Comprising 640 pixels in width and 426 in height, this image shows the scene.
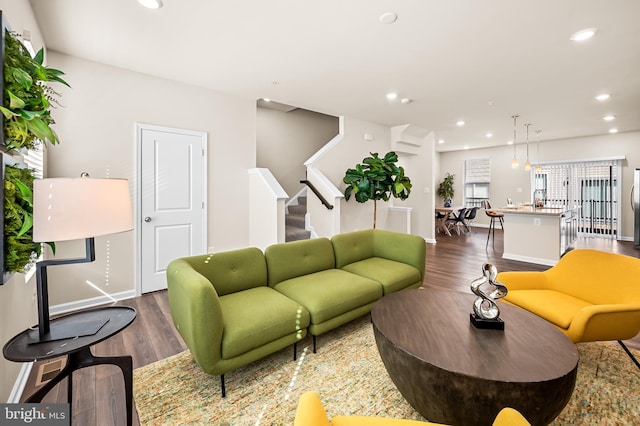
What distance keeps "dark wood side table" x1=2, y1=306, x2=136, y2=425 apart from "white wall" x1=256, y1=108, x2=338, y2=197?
4920 mm

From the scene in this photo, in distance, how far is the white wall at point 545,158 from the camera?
7.36 meters

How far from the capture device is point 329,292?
244 centimetres

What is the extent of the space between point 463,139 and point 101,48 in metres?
8.41

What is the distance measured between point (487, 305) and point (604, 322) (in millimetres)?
808

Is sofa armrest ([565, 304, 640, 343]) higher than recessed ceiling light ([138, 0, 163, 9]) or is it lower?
lower

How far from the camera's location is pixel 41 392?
4.22 feet

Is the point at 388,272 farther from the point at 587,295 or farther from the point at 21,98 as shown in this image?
the point at 21,98

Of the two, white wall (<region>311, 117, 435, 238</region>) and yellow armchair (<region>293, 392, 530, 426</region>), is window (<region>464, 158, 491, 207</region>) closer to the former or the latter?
white wall (<region>311, 117, 435, 238</region>)

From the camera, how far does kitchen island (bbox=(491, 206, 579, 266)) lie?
511cm

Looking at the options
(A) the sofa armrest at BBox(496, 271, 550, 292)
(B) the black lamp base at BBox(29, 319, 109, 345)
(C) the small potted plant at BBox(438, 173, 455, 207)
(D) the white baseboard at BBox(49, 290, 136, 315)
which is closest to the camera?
(B) the black lamp base at BBox(29, 319, 109, 345)

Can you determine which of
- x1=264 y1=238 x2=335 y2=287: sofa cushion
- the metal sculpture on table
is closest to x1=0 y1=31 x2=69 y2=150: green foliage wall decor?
x1=264 y1=238 x2=335 y2=287: sofa cushion

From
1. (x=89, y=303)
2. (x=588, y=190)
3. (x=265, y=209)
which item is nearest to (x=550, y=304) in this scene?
(x=265, y=209)

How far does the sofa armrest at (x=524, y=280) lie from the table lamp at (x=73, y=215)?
292 cm

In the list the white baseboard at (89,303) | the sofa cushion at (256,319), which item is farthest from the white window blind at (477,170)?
the white baseboard at (89,303)
